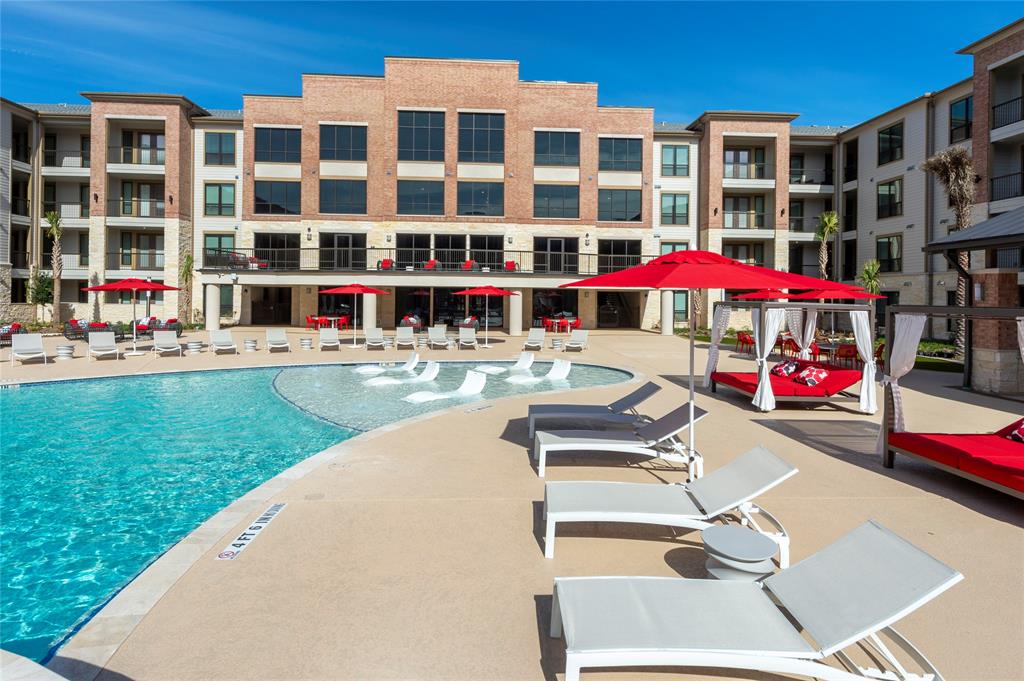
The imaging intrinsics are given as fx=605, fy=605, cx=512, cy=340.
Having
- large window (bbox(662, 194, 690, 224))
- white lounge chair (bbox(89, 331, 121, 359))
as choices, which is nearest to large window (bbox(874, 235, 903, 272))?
large window (bbox(662, 194, 690, 224))

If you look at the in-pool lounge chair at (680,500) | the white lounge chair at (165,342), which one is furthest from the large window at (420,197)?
the in-pool lounge chair at (680,500)

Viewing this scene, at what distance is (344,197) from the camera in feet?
112

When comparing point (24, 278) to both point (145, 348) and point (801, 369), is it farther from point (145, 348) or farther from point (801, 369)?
point (801, 369)

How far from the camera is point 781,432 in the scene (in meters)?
9.90

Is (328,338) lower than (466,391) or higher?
higher

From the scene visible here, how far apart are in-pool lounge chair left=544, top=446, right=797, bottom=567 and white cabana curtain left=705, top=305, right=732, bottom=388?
886 centimetres

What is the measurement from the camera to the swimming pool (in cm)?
521

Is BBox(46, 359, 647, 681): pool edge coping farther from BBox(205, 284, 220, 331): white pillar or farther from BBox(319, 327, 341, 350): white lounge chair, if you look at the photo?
BBox(205, 284, 220, 331): white pillar

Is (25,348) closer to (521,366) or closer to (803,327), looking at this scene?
(521,366)

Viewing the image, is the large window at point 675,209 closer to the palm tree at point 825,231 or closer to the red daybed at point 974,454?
the palm tree at point 825,231

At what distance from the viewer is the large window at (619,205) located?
35.8 meters

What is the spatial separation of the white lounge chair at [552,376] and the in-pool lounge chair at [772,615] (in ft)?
39.1

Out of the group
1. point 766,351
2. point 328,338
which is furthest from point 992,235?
point 328,338

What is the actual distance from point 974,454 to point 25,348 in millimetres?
22380
